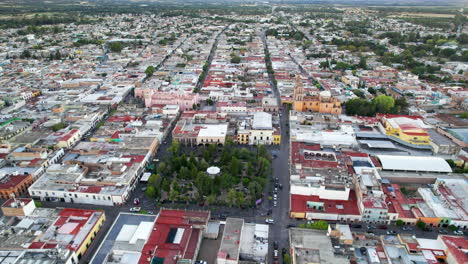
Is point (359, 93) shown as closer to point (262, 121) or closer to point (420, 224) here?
point (262, 121)

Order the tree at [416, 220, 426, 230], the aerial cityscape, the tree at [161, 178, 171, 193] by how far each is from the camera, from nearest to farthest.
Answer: the aerial cityscape → the tree at [416, 220, 426, 230] → the tree at [161, 178, 171, 193]

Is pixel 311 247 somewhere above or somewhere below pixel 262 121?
below

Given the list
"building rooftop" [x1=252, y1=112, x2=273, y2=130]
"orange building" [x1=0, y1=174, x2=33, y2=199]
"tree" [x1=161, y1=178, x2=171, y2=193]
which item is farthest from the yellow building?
"orange building" [x1=0, y1=174, x2=33, y2=199]

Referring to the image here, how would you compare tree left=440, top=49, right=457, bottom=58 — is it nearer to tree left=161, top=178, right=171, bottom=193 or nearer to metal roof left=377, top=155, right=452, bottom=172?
metal roof left=377, top=155, right=452, bottom=172

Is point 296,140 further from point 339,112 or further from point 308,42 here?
point 308,42

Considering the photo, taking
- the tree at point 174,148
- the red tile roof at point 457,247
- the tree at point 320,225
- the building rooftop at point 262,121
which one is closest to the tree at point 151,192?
the tree at point 174,148

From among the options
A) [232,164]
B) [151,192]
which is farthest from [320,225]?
[151,192]

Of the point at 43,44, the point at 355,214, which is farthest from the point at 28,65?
the point at 355,214
